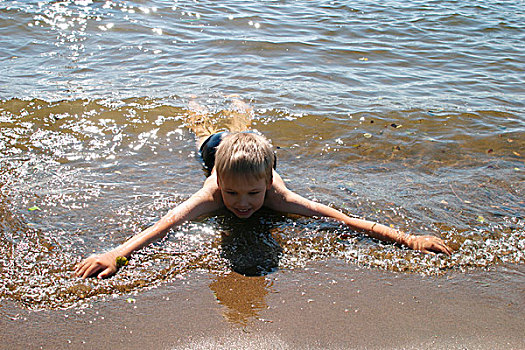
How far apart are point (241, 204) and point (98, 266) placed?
114cm

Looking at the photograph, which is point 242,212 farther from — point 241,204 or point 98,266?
point 98,266

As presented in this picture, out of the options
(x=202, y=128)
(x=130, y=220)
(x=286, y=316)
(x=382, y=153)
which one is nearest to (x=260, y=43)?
(x=202, y=128)

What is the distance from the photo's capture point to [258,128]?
6238 millimetres

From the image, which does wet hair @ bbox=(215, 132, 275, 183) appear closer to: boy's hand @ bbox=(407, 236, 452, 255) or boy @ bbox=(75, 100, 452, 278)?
boy @ bbox=(75, 100, 452, 278)

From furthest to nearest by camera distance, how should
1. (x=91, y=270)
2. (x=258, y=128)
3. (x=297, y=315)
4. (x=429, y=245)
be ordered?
(x=258, y=128) < (x=429, y=245) < (x=91, y=270) < (x=297, y=315)

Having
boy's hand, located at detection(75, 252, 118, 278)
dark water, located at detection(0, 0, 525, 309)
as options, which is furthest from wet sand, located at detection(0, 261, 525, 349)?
boy's hand, located at detection(75, 252, 118, 278)

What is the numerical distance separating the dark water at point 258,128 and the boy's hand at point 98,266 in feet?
0.24

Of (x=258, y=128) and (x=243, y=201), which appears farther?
(x=258, y=128)

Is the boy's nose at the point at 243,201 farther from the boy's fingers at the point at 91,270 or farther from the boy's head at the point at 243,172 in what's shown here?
the boy's fingers at the point at 91,270

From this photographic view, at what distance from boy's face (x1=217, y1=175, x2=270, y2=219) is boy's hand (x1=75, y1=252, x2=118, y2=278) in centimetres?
97

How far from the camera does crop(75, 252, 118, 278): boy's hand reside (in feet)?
10.3

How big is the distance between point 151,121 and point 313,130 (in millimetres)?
2101

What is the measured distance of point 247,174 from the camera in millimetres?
3607

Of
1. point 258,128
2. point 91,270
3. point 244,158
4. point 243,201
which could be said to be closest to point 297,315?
point 243,201
